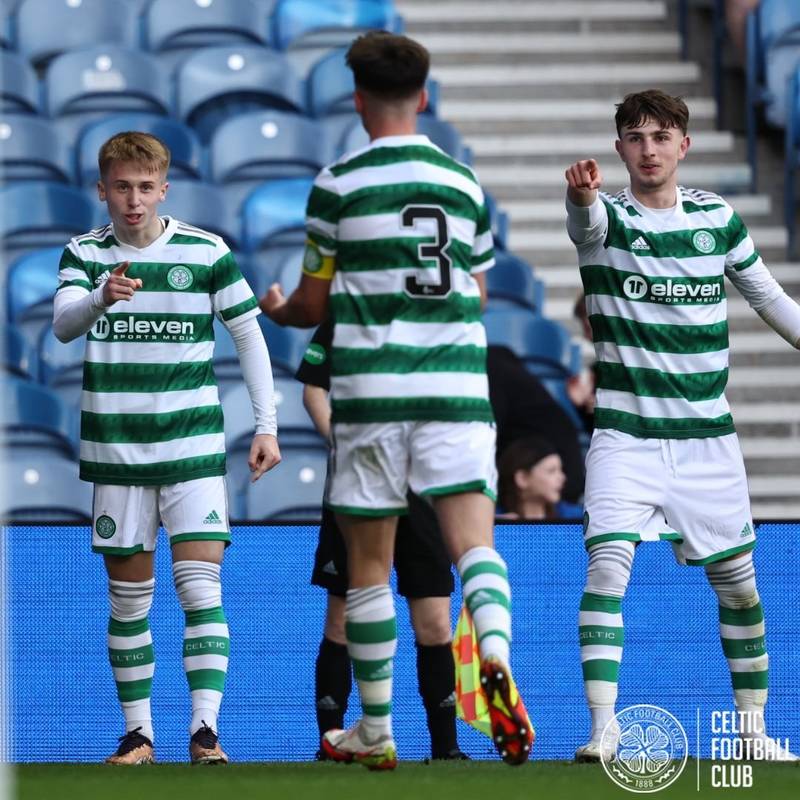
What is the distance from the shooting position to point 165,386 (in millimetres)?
4832

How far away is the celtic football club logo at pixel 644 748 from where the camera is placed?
13.7 ft

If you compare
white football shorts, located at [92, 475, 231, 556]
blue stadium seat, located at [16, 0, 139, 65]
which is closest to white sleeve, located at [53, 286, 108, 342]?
white football shorts, located at [92, 475, 231, 556]

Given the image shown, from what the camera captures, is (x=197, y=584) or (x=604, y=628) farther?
(x=197, y=584)

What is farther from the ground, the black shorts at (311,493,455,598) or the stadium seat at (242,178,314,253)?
the stadium seat at (242,178,314,253)

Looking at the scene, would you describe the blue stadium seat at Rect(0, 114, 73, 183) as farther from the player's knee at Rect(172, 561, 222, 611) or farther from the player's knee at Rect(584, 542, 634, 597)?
the player's knee at Rect(584, 542, 634, 597)

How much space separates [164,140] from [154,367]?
4.54m

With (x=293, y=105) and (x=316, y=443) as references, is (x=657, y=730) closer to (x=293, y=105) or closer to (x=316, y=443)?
(x=316, y=443)

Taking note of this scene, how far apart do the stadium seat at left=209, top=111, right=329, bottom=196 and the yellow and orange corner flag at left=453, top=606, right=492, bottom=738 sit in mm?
4701

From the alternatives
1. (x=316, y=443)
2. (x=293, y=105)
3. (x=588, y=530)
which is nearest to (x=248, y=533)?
(x=588, y=530)

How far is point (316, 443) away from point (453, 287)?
405 centimetres

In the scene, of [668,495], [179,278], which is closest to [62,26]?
[179,278]

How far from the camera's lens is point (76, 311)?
15.0 feet

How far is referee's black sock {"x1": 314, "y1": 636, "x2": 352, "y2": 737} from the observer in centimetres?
509

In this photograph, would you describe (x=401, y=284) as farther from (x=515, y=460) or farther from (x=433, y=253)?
(x=515, y=460)
